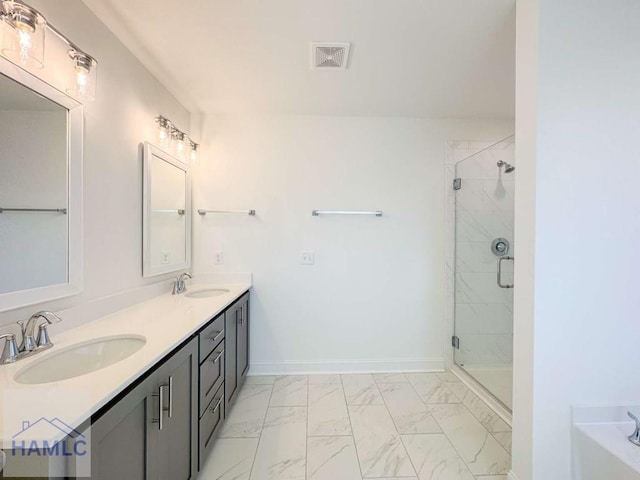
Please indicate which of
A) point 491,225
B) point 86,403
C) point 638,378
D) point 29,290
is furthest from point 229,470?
point 491,225

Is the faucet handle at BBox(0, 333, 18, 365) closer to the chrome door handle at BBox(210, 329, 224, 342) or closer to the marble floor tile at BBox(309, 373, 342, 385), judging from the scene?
the chrome door handle at BBox(210, 329, 224, 342)

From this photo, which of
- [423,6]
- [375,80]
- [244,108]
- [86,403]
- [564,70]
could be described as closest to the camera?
[86,403]

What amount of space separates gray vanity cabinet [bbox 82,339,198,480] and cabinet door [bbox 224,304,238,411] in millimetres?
483

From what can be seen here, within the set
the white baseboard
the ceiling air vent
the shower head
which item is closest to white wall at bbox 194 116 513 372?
the white baseboard

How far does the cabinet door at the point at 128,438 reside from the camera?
74cm

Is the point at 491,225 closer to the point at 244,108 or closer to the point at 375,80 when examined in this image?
the point at 375,80

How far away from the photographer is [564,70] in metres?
1.21

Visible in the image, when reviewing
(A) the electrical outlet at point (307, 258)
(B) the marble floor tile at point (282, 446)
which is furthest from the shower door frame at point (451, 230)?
(B) the marble floor tile at point (282, 446)

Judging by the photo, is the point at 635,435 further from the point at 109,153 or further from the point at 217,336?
the point at 109,153

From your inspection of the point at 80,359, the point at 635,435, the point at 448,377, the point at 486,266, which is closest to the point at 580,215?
the point at 635,435

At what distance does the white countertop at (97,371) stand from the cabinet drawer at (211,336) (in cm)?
7

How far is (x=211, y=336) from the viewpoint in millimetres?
1531

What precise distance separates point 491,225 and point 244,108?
234 cm

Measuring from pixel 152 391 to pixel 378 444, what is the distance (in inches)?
53.6
